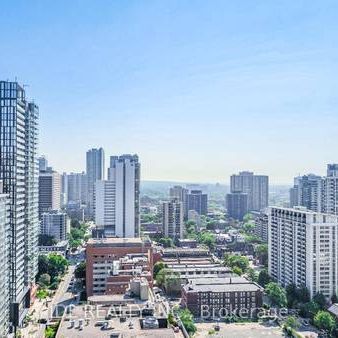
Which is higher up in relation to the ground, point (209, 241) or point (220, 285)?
point (220, 285)

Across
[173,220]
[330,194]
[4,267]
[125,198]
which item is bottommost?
[173,220]

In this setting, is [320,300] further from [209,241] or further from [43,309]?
[209,241]

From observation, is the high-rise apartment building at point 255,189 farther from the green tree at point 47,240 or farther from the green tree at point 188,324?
the green tree at point 188,324

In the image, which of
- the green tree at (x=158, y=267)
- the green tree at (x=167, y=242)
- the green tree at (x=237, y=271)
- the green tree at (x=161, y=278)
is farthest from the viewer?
the green tree at (x=167, y=242)

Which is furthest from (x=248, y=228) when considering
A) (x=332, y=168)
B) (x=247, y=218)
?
(x=332, y=168)

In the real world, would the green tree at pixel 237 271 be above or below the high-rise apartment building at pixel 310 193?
below

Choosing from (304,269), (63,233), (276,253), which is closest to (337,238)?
(304,269)

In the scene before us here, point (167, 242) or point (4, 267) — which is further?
point (167, 242)

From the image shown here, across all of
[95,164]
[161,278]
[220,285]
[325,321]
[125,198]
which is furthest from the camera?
[95,164]

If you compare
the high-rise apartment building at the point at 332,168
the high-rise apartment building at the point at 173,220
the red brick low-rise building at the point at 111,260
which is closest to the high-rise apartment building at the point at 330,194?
the high-rise apartment building at the point at 332,168
